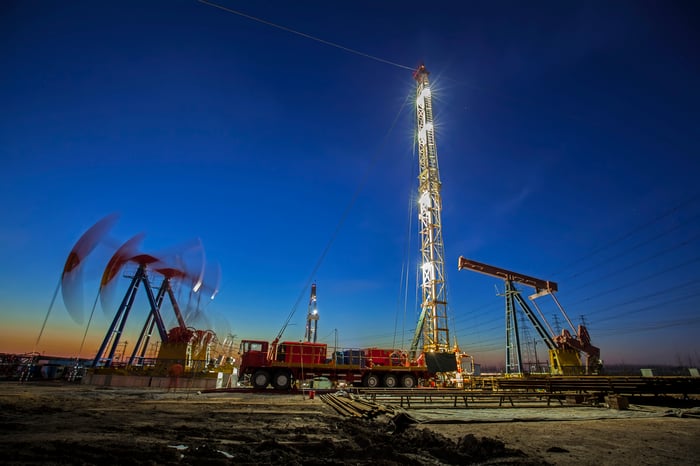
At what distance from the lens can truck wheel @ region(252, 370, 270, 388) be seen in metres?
21.9

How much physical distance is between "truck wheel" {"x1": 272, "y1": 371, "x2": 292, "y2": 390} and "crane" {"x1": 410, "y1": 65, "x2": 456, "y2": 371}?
11749 mm

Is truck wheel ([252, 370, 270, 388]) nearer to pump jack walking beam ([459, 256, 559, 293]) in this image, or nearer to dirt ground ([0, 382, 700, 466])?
dirt ground ([0, 382, 700, 466])

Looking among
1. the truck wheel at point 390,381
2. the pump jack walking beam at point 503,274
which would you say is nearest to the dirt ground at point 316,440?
the truck wheel at point 390,381

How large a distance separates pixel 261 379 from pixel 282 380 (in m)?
1.43

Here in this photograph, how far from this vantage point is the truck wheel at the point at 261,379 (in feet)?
71.9

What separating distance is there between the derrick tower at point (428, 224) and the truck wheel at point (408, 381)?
588 centimetres

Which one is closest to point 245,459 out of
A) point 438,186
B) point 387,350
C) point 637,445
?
point 637,445

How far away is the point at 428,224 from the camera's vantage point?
33.6 m

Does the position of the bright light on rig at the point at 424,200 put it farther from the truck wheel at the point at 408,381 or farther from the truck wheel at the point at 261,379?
the truck wheel at the point at 261,379

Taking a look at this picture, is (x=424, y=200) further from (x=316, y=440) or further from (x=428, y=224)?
(x=316, y=440)

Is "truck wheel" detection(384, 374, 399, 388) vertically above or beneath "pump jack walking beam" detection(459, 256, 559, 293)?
beneath

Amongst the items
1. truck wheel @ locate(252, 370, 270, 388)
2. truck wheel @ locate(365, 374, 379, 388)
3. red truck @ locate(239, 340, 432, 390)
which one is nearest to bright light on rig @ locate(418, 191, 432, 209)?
red truck @ locate(239, 340, 432, 390)

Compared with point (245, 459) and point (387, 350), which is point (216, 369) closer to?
point (387, 350)

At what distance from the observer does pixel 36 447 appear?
4977 millimetres
